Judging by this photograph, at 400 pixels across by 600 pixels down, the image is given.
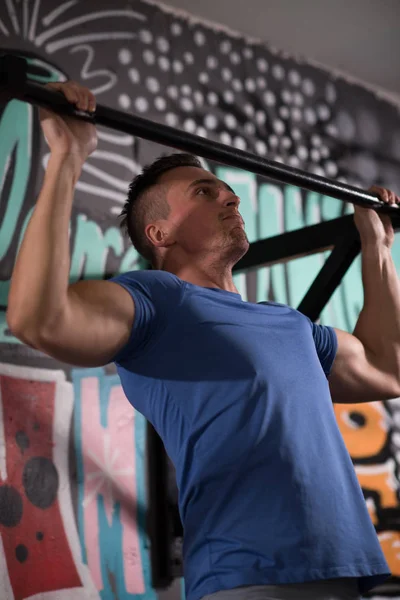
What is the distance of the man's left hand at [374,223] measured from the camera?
172 centimetres

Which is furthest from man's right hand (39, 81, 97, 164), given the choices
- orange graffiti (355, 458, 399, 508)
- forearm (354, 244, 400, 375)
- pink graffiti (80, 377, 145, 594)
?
orange graffiti (355, 458, 399, 508)

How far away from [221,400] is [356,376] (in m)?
0.47

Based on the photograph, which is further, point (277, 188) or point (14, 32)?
point (277, 188)

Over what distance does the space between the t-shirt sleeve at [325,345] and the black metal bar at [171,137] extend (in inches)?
12.0

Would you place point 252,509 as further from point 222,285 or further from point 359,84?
A: point 359,84

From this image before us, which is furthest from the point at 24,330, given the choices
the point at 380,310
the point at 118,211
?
the point at 118,211

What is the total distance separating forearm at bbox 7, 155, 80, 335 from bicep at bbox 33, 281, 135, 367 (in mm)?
27

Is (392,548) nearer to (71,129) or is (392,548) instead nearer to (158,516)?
(158,516)

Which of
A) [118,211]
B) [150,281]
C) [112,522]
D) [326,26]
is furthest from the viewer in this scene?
[326,26]

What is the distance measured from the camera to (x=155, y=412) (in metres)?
1.27

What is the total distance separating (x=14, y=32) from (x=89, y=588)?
1.60 metres

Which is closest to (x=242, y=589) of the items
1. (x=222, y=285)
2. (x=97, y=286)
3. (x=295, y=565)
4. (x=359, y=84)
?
(x=295, y=565)

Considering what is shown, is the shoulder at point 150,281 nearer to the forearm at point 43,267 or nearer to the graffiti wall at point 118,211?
the forearm at point 43,267

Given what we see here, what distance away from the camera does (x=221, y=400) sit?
117 cm
